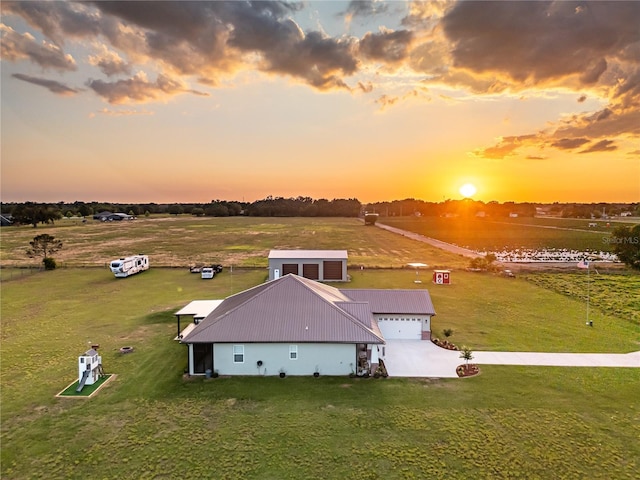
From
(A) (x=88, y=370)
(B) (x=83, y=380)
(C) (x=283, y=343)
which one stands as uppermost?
(C) (x=283, y=343)

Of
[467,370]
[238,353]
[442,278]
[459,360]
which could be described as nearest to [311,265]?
[442,278]

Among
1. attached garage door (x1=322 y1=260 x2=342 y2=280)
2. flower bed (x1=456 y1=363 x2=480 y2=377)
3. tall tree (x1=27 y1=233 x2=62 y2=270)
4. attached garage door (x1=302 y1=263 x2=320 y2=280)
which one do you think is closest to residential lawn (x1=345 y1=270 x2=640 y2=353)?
attached garage door (x1=322 y1=260 x2=342 y2=280)

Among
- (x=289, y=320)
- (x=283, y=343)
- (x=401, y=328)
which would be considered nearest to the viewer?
(x=283, y=343)

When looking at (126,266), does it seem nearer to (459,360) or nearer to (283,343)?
(283,343)

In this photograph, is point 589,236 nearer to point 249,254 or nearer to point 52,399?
point 249,254

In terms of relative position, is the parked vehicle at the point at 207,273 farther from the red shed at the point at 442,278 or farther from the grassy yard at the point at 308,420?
the red shed at the point at 442,278

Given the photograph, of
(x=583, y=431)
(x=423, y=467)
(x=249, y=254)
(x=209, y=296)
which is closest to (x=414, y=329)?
(x=583, y=431)
